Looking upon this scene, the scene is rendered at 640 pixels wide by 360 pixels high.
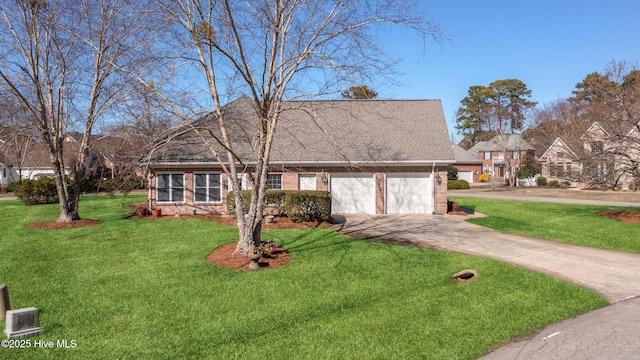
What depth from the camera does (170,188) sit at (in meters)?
19.0

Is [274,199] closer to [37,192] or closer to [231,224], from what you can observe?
[231,224]

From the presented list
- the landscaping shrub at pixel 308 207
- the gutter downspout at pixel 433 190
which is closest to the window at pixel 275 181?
the landscaping shrub at pixel 308 207

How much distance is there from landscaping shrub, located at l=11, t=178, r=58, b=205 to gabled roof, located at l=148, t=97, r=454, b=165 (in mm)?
13426

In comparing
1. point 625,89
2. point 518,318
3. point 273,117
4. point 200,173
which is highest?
point 625,89

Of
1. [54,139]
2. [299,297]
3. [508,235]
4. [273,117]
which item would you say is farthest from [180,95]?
[508,235]

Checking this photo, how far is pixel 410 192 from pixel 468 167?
42.5 meters

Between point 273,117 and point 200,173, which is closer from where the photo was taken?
point 273,117

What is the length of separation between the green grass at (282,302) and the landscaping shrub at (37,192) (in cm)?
1707

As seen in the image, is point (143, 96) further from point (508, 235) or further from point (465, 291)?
point (508, 235)

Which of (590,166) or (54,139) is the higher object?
(54,139)

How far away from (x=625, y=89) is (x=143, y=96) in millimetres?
19376

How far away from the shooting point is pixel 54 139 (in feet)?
54.0

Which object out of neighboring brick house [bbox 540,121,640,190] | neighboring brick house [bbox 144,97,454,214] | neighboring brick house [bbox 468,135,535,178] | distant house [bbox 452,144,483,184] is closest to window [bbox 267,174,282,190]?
neighboring brick house [bbox 144,97,454,214]

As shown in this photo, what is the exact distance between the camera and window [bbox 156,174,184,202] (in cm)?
1900
